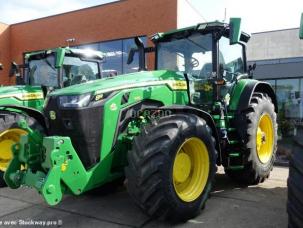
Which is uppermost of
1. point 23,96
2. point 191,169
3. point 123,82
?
point 123,82

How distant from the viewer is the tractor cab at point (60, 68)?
767 centimetres

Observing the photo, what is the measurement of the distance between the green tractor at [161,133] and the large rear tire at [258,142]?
2 centimetres

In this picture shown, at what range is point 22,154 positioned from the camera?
13.8ft

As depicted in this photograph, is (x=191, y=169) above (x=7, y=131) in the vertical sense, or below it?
below

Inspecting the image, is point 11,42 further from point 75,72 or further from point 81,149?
point 81,149

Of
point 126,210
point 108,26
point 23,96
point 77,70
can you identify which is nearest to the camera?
point 126,210

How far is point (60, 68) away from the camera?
7590 millimetres

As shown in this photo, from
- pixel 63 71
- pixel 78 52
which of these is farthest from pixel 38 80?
pixel 78 52

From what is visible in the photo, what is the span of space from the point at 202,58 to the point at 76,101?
2288mm

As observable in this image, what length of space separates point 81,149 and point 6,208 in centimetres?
183

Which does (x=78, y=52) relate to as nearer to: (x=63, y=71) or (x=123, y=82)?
(x=63, y=71)

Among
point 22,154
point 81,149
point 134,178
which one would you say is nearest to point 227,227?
point 134,178

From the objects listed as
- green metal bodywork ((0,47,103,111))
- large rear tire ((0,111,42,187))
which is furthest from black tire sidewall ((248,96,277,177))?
green metal bodywork ((0,47,103,111))

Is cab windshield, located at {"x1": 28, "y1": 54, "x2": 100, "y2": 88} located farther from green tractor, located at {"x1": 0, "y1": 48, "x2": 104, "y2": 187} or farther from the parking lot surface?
the parking lot surface
